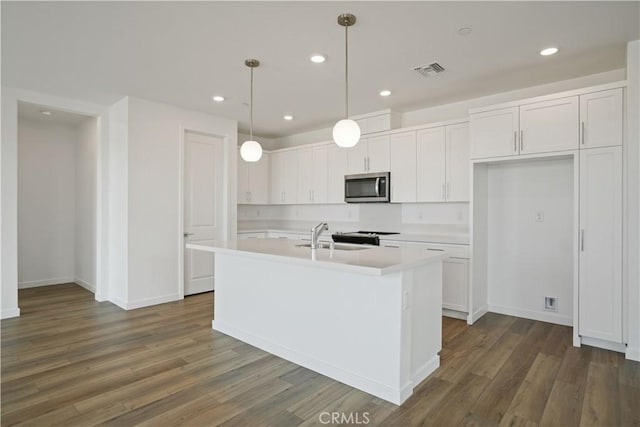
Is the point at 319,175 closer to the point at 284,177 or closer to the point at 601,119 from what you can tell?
the point at 284,177

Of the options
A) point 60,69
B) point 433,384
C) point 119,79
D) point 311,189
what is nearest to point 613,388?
point 433,384

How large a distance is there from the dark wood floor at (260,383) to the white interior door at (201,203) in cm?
146

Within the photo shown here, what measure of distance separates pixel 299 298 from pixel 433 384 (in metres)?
1.16

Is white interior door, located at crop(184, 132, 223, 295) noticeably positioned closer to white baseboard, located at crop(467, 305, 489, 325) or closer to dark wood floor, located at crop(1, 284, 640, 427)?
dark wood floor, located at crop(1, 284, 640, 427)

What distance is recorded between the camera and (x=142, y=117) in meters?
4.52

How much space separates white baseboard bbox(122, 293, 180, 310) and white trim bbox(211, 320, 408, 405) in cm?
156

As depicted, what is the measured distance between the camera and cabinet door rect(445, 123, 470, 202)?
423 centimetres

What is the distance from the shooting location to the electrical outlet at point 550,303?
155 inches

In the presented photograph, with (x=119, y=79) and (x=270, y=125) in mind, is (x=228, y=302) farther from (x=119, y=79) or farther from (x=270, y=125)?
(x=270, y=125)

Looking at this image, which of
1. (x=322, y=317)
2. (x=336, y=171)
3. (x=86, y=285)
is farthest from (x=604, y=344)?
(x=86, y=285)

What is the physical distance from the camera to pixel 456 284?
13.4ft

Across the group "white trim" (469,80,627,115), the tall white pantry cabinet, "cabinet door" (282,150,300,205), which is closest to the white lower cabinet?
the tall white pantry cabinet

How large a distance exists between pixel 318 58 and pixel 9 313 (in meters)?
4.39

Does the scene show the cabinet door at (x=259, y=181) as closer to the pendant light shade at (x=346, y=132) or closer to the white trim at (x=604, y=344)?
the pendant light shade at (x=346, y=132)
